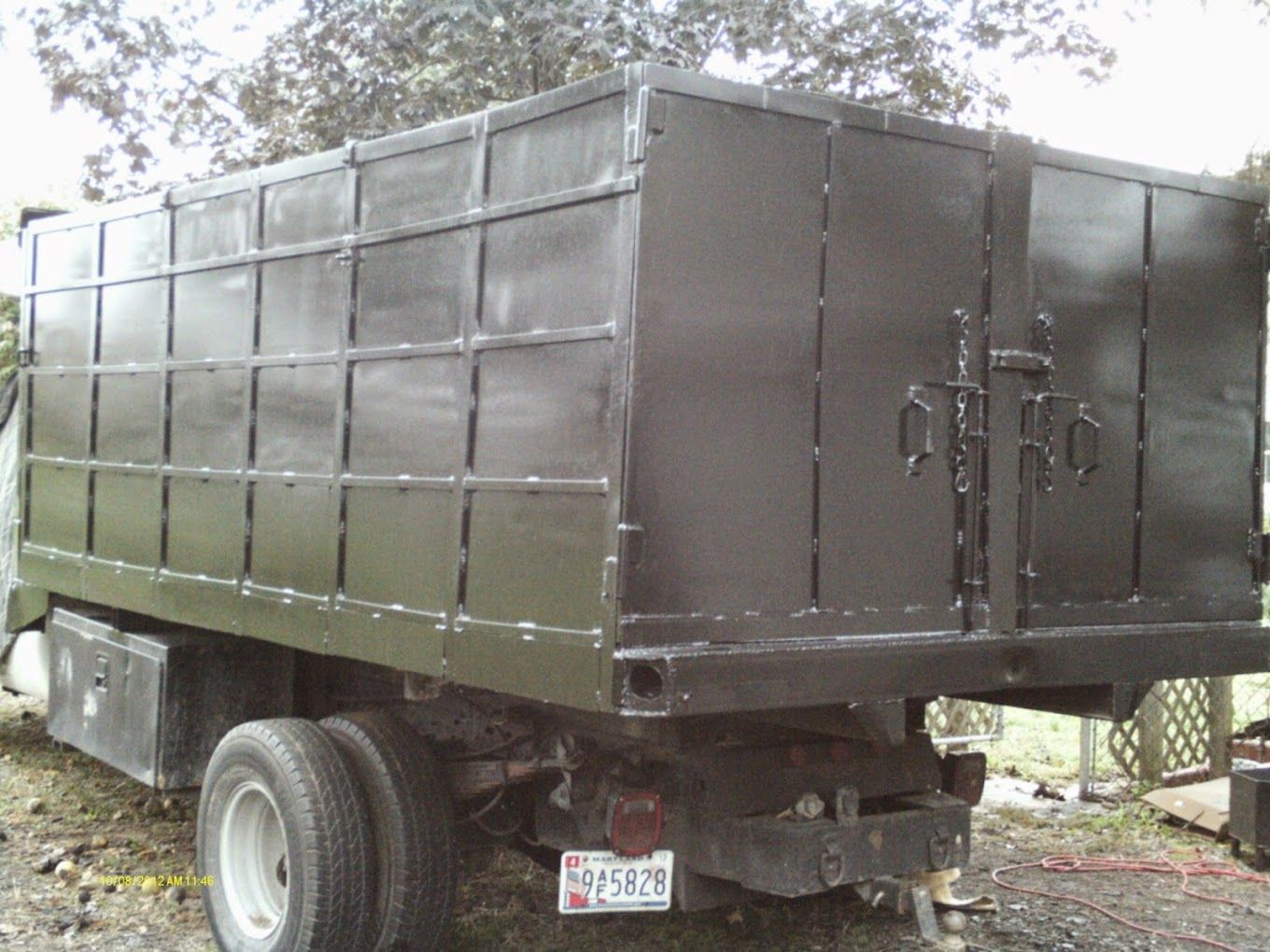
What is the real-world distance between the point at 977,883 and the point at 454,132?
396 centimetres

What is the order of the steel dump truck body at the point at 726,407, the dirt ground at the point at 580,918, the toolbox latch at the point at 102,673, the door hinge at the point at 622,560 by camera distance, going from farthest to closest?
1. the toolbox latch at the point at 102,673
2. the dirt ground at the point at 580,918
3. the steel dump truck body at the point at 726,407
4. the door hinge at the point at 622,560

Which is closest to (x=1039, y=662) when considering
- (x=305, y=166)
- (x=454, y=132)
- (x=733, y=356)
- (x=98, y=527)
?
(x=733, y=356)

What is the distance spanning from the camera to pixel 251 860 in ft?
16.2

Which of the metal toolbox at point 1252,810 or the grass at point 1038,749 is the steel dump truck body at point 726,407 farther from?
the grass at point 1038,749

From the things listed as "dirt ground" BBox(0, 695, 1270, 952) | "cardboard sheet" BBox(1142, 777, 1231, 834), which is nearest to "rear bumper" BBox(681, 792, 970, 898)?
"dirt ground" BBox(0, 695, 1270, 952)

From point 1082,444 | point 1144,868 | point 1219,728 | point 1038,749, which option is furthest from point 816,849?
point 1038,749

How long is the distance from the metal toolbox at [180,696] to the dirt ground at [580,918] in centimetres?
53

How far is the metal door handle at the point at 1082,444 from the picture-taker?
441cm

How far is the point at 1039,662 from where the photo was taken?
422cm

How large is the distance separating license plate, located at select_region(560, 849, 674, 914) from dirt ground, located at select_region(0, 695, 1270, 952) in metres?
1.07

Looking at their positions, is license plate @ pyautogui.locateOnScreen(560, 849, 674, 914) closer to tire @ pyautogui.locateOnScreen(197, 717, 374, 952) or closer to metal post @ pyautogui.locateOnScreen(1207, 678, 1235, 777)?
tire @ pyautogui.locateOnScreen(197, 717, 374, 952)

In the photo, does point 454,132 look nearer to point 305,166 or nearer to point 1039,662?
point 305,166

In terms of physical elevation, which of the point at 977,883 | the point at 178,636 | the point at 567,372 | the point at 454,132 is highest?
the point at 454,132

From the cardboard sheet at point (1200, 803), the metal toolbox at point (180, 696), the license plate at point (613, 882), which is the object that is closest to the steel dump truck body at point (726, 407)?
the metal toolbox at point (180, 696)
